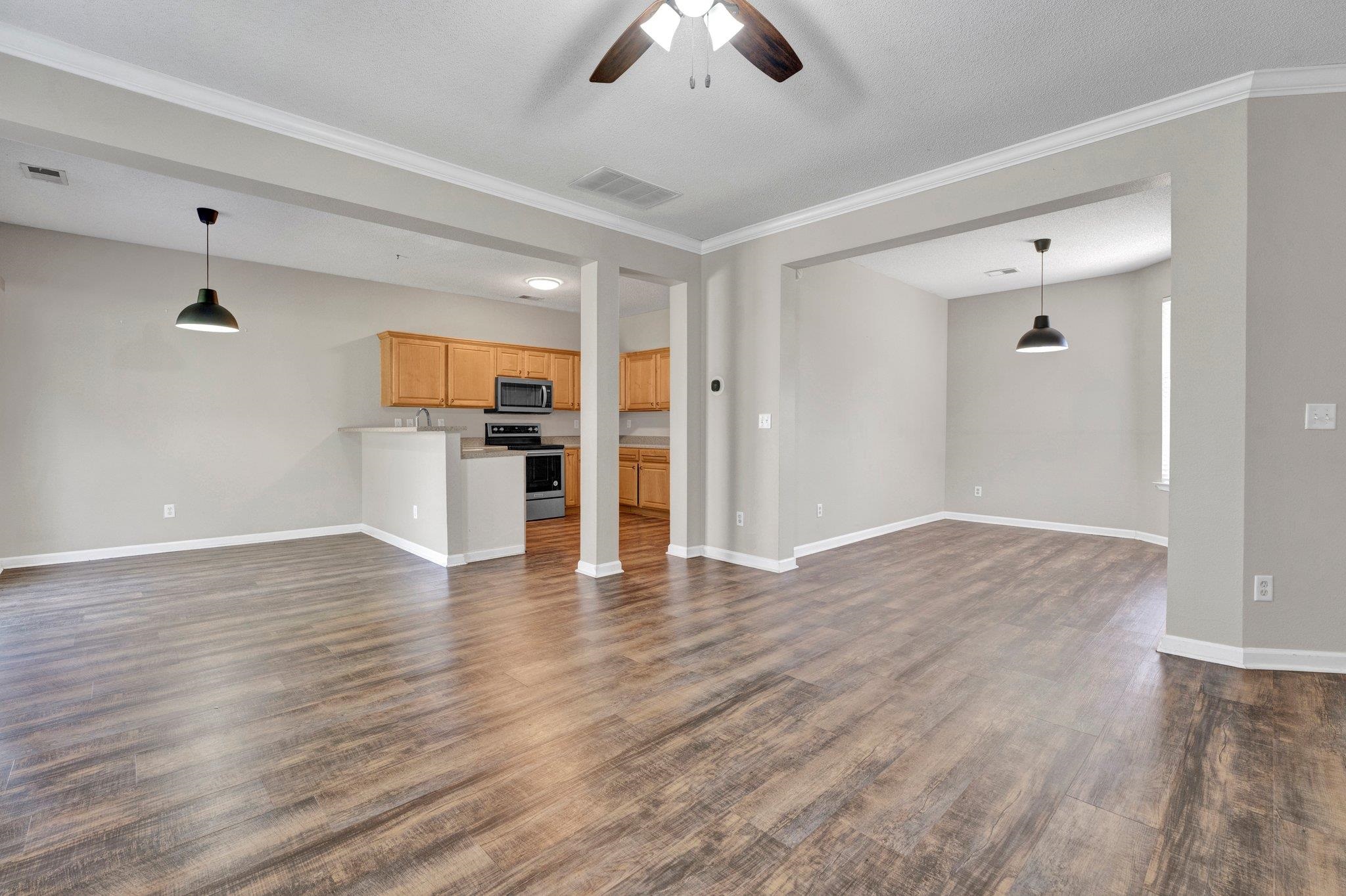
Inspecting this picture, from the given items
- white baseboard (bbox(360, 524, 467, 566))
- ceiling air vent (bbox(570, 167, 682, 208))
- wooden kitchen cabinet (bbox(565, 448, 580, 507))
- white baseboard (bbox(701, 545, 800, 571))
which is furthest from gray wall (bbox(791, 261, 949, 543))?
wooden kitchen cabinet (bbox(565, 448, 580, 507))

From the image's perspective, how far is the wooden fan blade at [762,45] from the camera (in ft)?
6.67

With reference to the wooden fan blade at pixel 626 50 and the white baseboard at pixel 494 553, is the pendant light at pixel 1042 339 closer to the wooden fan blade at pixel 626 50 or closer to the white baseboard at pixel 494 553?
the wooden fan blade at pixel 626 50

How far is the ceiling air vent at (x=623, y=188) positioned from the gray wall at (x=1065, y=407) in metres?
4.89

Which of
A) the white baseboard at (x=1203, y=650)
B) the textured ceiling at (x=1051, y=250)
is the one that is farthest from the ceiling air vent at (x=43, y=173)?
the white baseboard at (x=1203, y=650)

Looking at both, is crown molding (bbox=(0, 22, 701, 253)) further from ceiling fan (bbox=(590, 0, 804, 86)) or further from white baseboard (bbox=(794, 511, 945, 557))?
white baseboard (bbox=(794, 511, 945, 557))

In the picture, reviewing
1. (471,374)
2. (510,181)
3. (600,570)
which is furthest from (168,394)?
(600,570)

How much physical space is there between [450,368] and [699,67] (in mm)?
5160

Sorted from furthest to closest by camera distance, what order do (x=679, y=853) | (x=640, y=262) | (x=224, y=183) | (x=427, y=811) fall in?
(x=640, y=262)
(x=224, y=183)
(x=427, y=811)
(x=679, y=853)

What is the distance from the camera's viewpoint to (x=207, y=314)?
4691 millimetres

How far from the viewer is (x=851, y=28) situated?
99.0 inches

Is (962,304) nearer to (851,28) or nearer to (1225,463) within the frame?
(1225,463)

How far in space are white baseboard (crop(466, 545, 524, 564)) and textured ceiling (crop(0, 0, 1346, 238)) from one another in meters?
3.06

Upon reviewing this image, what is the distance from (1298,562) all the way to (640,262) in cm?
436

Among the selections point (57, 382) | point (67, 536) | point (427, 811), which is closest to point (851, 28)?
point (427, 811)
